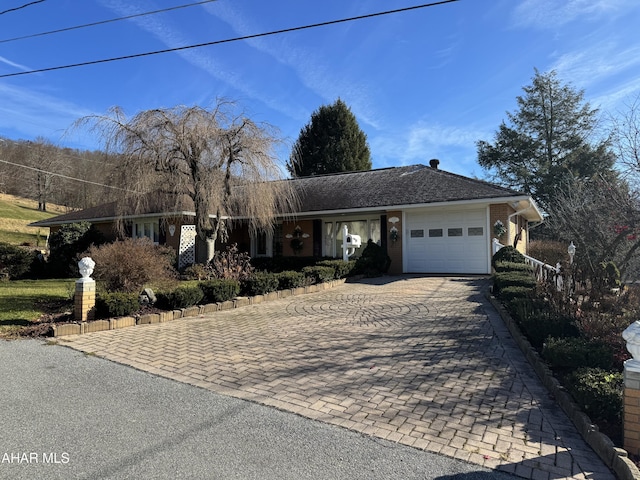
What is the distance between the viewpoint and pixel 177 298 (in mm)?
8023

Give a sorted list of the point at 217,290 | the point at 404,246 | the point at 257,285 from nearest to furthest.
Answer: the point at 217,290, the point at 257,285, the point at 404,246

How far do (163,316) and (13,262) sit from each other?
11528 mm

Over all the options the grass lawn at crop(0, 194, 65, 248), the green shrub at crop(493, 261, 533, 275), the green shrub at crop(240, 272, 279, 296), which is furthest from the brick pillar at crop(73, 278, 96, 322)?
the grass lawn at crop(0, 194, 65, 248)

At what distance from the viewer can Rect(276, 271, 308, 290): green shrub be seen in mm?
10734

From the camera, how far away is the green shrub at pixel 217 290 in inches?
347

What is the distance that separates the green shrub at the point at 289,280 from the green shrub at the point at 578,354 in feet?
23.6

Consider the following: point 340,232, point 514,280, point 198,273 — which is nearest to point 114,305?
point 198,273

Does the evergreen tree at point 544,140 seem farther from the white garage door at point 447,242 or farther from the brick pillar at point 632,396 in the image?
the brick pillar at point 632,396

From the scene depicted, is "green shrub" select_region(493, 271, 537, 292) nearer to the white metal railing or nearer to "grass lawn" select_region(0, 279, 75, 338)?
the white metal railing

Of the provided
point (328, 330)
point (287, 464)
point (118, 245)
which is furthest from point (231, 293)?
point (287, 464)

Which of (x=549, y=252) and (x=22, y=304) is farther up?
(x=549, y=252)

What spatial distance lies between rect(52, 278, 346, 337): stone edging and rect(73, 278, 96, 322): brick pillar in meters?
0.23

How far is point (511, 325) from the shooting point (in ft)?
20.8

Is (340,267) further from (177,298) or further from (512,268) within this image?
(177,298)
